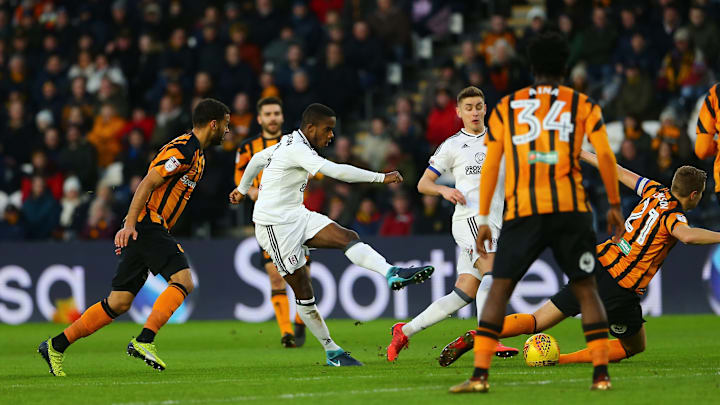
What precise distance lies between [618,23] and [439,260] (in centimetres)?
529

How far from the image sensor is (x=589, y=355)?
9117 millimetres

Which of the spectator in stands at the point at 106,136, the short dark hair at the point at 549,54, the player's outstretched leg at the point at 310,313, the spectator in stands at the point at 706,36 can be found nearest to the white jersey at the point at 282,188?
the player's outstretched leg at the point at 310,313

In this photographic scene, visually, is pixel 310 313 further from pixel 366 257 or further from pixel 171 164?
pixel 171 164

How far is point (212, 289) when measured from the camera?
658 inches

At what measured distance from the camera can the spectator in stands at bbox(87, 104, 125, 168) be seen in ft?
64.1

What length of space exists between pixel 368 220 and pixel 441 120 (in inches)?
77.2

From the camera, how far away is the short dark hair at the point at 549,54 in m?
6.80

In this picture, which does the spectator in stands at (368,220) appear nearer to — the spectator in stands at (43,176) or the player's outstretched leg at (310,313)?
the spectator in stands at (43,176)

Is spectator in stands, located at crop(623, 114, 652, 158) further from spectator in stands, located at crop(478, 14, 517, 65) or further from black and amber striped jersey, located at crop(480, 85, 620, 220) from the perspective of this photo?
black and amber striped jersey, located at crop(480, 85, 620, 220)

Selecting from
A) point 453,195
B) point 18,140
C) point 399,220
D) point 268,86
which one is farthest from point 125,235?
point 18,140

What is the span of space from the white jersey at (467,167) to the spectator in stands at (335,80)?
29.2ft

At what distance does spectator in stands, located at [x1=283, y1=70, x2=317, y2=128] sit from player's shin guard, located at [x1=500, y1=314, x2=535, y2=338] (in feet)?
30.8

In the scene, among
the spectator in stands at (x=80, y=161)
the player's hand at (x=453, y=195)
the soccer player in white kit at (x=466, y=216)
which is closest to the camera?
the player's hand at (x=453, y=195)

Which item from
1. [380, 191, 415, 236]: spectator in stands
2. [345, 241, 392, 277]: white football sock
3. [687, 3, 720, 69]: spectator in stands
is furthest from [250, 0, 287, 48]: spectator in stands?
[345, 241, 392, 277]: white football sock
